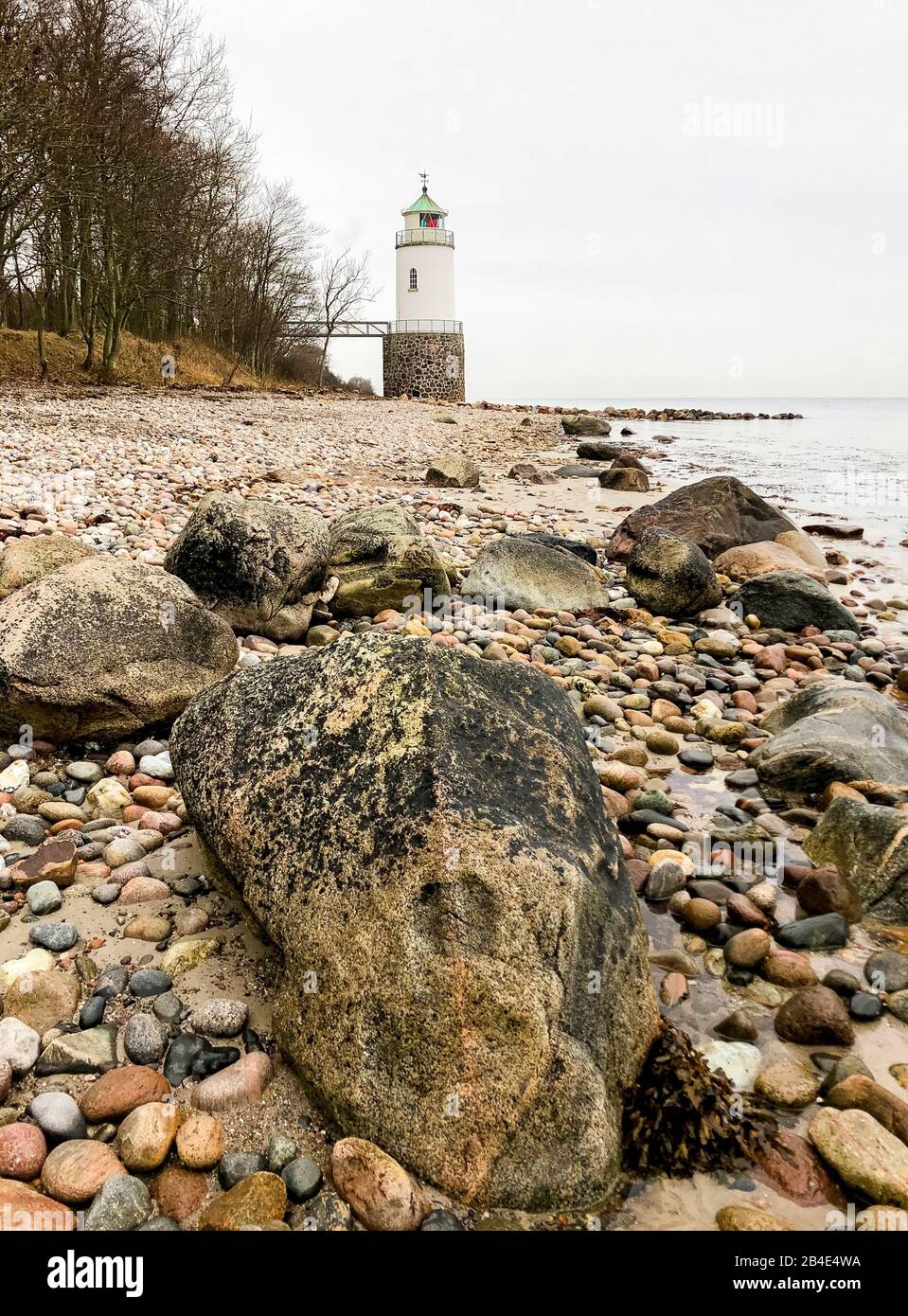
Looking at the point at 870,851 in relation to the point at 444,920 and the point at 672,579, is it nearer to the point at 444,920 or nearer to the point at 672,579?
the point at 444,920

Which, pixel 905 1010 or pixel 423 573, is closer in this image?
pixel 905 1010

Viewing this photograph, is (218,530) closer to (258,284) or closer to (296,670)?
(296,670)

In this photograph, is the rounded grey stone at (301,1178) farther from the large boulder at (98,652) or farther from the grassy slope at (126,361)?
the grassy slope at (126,361)

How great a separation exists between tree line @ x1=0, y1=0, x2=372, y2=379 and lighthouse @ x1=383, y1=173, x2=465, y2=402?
48.5 feet

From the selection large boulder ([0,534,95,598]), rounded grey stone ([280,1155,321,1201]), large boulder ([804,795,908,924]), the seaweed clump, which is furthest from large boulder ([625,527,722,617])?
rounded grey stone ([280,1155,321,1201])

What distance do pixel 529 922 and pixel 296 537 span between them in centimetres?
427

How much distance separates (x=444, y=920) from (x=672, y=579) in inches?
225

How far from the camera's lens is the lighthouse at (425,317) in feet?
173

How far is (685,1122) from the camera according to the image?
2240 millimetres

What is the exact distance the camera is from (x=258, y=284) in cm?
3888

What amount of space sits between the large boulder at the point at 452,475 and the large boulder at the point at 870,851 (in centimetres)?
1091

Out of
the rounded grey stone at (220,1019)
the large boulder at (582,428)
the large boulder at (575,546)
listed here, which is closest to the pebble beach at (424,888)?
the rounded grey stone at (220,1019)
